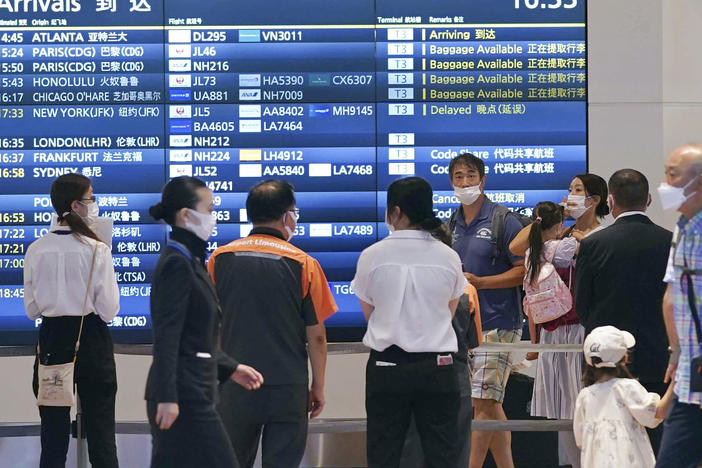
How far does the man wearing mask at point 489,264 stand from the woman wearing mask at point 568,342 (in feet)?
0.49

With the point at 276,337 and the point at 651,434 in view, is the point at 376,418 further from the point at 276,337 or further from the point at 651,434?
the point at 651,434

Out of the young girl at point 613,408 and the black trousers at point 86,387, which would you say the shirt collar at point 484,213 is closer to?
the young girl at point 613,408

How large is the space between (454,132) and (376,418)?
3.05m

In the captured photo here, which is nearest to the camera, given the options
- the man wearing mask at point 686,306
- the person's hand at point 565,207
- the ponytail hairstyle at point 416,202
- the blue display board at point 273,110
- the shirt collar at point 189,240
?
the man wearing mask at point 686,306

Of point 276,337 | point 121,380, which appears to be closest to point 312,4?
point 121,380

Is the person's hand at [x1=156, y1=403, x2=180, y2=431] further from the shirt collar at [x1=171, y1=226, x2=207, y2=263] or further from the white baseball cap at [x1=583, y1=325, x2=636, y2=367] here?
the white baseball cap at [x1=583, y1=325, x2=636, y2=367]

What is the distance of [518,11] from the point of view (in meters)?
7.59

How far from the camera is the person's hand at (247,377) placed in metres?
4.51

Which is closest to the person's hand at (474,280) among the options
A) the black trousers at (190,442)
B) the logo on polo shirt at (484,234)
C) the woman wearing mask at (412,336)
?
the logo on polo shirt at (484,234)

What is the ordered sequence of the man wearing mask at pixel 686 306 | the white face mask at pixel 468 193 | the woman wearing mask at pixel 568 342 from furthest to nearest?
the woman wearing mask at pixel 568 342
the white face mask at pixel 468 193
the man wearing mask at pixel 686 306

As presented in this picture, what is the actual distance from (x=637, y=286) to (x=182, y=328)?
2.49m

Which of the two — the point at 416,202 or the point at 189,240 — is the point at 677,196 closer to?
the point at 416,202

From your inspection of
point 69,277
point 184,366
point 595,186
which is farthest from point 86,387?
point 595,186

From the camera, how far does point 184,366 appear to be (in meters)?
4.23
